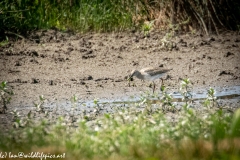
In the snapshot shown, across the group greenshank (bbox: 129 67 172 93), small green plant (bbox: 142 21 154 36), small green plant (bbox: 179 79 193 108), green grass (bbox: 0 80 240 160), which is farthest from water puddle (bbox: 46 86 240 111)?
small green plant (bbox: 142 21 154 36)

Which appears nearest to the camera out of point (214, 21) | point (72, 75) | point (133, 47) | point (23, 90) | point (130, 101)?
point (130, 101)

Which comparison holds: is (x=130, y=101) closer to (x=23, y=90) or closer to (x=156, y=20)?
(x=23, y=90)

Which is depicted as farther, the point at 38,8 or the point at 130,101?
the point at 38,8

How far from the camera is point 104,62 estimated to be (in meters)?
11.1

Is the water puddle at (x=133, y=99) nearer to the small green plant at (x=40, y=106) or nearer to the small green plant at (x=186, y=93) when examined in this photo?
the small green plant at (x=186, y=93)

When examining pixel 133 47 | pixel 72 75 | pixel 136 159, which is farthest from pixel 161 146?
pixel 133 47

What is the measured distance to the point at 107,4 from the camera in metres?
13.7

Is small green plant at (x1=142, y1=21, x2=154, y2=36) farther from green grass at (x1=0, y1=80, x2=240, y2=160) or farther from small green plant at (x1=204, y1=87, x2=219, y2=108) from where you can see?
green grass at (x1=0, y1=80, x2=240, y2=160)

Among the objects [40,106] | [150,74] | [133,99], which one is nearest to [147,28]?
[150,74]

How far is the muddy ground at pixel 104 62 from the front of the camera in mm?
9297

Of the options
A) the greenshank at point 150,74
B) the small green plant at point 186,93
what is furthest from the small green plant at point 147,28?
the small green plant at point 186,93

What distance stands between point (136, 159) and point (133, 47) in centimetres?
732

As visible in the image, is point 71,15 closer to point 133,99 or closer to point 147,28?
point 147,28

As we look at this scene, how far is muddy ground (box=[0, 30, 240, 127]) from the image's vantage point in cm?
930
